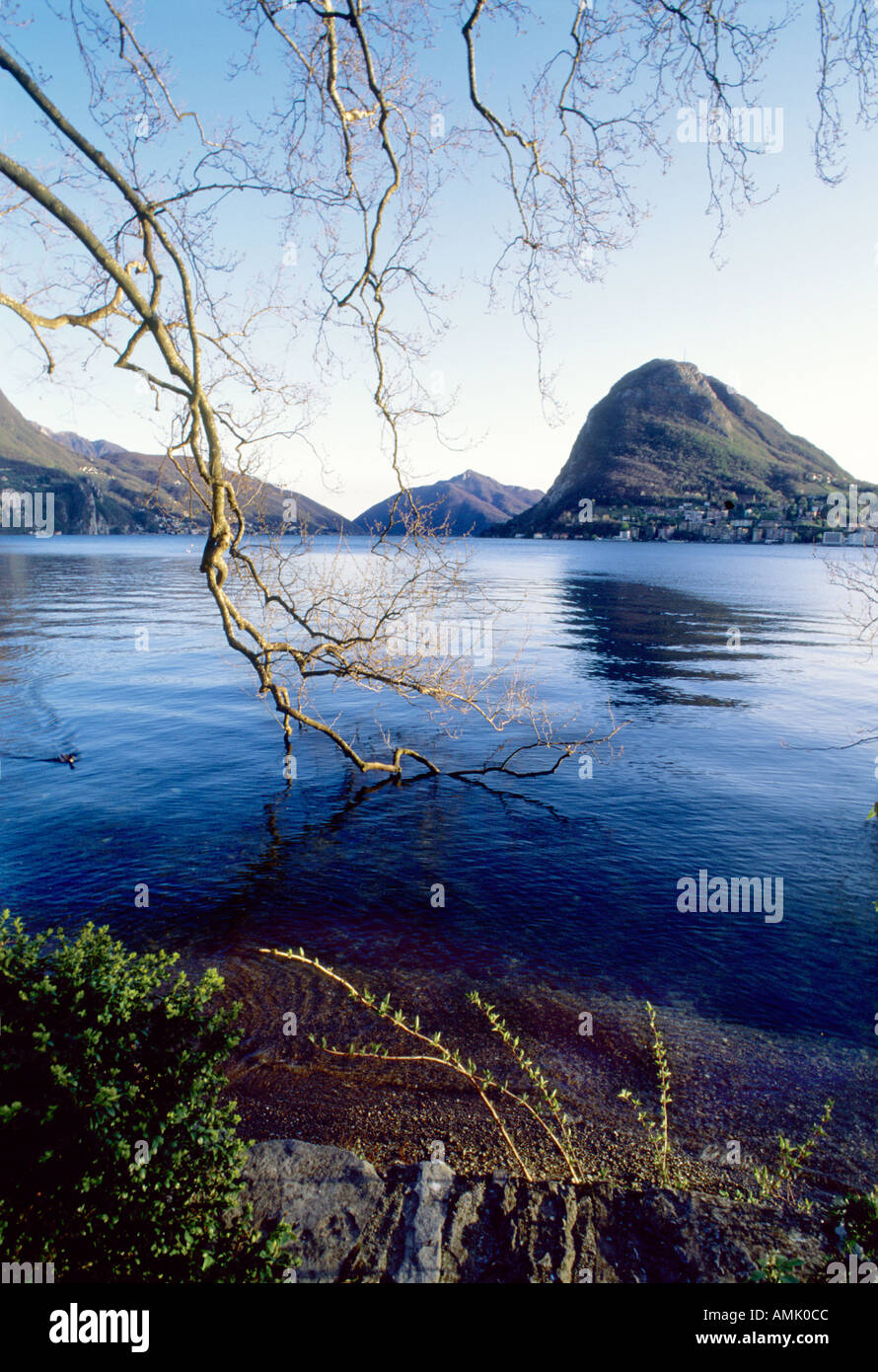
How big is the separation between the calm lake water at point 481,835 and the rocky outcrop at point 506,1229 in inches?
219

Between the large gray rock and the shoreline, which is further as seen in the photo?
the shoreline

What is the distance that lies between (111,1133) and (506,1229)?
317cm

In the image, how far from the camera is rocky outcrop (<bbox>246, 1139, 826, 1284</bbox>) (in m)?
5.15

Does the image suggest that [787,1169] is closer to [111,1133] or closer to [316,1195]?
[316,1195]

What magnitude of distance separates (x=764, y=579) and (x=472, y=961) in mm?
111166

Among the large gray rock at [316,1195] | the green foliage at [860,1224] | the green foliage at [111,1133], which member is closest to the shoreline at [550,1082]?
the large gray rock at [316,1195]

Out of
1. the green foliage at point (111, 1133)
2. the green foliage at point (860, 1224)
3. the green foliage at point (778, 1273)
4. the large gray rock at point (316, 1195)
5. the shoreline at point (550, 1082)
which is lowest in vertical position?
the shoreline at point (550, 1082)

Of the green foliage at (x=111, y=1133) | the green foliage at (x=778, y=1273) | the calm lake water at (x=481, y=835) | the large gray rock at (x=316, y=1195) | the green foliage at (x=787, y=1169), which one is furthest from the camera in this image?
the calm lake water at (x=481, y=835)

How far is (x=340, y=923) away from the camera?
13.4 m

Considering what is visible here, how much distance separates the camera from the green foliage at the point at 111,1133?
432 cm

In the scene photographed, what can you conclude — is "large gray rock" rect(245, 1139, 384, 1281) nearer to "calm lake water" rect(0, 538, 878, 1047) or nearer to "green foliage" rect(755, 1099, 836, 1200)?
"green foliage" rect(755, 1099, 836, 1200)

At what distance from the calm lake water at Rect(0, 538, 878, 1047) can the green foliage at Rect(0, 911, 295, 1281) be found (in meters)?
7.24

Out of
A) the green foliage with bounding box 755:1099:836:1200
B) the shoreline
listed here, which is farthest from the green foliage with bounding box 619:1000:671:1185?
the green foliage with bounding box 755:1099:836:1200

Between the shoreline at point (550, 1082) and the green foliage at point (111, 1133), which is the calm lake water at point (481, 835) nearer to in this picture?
the shoreline at point (550, 1082)
